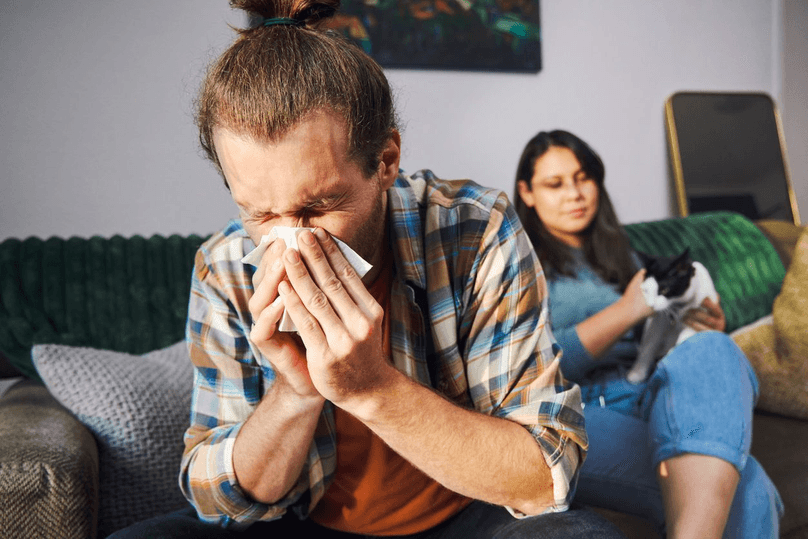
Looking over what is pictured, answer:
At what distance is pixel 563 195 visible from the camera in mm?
1560

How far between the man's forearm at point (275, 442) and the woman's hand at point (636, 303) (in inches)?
33.7

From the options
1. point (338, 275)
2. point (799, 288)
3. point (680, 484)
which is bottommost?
point (680, 484)

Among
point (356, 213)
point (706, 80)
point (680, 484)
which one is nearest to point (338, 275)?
point (356, 213)

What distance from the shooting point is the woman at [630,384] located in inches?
39.1

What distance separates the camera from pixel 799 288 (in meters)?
1.61

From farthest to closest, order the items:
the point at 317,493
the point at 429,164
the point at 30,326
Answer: the point at 429,164 → the point at 30,326 → the point at 317,493

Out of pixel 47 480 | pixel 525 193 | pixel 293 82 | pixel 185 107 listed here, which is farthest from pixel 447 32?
pixel 47 480

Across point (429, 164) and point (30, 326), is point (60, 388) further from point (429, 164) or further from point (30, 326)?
point (429, 164)

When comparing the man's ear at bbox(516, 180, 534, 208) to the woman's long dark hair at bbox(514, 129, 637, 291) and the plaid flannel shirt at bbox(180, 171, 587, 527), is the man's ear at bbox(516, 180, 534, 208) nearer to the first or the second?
the woman's long dark hair at bbox(514, 129, 637, 291)

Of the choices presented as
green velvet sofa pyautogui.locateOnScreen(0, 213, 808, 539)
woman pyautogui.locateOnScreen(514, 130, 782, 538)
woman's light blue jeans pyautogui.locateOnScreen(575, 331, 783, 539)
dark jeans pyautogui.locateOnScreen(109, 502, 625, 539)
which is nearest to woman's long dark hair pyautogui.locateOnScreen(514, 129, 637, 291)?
woman pyautogui.locateOnScreen(514, 130, 782, 538)

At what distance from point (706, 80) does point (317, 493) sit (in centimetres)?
232

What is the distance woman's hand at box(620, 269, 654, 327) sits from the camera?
54.6 inches

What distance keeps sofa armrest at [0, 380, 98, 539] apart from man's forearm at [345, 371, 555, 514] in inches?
17.5

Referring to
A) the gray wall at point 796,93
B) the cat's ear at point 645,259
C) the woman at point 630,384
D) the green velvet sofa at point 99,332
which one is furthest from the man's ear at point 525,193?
the gray wall at point 796,93
